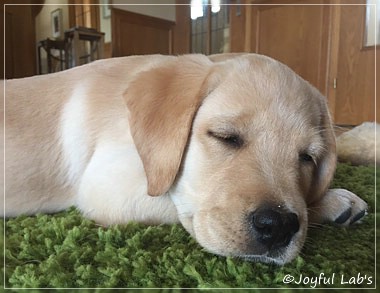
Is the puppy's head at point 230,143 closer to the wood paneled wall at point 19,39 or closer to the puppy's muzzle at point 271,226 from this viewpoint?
the puppy's muzzle at point 271,226

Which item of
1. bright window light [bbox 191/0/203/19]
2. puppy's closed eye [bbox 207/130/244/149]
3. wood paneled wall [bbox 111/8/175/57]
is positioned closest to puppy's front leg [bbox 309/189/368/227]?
puppy's closed eye [bbox 207/130/244/149]

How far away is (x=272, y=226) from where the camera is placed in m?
0.81

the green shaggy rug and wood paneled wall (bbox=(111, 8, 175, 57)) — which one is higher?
wood paneled wall (bbox=(111, 8, 175, 57))

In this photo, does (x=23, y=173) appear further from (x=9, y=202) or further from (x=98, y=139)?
(x=98, y=139)

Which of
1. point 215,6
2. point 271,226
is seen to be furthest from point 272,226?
point 215,6

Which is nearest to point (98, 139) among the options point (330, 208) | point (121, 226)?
point (121, 226)

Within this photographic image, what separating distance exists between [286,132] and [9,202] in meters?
0.86

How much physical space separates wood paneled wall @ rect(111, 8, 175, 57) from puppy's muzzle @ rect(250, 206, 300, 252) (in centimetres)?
205

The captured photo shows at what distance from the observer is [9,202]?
1.27 meters

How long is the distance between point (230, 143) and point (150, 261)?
0.33 meters

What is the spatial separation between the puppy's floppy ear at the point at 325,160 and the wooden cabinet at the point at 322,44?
2.21 m

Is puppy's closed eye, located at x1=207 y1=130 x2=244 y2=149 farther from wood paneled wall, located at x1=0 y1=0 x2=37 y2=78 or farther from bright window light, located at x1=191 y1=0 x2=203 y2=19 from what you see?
wood paneled wall, located at x1=0 y1=0 x2=37 y2=78

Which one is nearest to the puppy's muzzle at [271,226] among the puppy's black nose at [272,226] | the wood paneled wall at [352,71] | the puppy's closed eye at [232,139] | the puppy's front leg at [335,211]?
the puppy's black nose at [272,226]

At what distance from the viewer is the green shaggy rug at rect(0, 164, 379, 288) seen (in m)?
0.83
